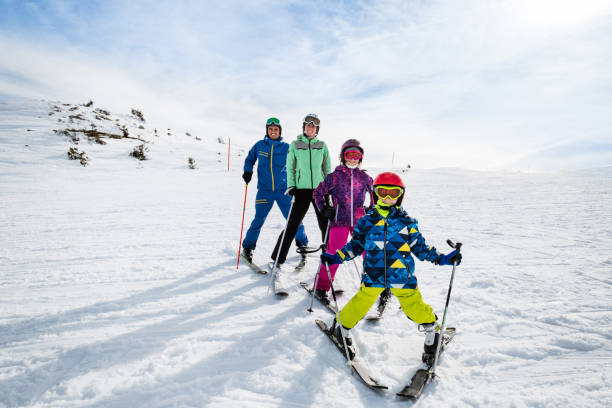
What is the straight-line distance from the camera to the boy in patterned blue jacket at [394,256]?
242 cm

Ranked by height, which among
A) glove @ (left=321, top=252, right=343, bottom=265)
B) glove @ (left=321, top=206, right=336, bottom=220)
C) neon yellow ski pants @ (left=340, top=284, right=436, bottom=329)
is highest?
glove @ (left=321, top=206, right=336, bottom=220)

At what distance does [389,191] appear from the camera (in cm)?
246

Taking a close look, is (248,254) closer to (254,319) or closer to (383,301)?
(254,319)

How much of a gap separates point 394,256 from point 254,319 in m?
1.67

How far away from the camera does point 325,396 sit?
2170 mm

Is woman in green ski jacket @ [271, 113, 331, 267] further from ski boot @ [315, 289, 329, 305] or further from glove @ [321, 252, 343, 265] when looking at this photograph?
glove @ [321, 252, 343, 265]

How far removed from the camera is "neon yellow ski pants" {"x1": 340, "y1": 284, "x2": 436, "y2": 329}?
244 cm

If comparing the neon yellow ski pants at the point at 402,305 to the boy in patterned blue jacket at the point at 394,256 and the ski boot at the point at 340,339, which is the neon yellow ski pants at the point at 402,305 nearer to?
the boy in patterned blue jacket at the point at 394,256

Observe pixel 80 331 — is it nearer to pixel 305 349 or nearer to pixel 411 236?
pixel 305 349

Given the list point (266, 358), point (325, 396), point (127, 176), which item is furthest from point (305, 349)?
point (127, 176)

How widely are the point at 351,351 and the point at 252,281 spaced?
1.96 metres

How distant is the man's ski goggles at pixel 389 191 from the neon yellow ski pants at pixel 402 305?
78 cm

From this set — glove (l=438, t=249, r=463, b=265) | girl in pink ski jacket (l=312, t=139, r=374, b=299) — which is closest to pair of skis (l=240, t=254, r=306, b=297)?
girl in pink ski jacket (l=312, t=139, r=374, b=299)

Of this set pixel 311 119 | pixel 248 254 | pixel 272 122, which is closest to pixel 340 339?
pixel 248 254
